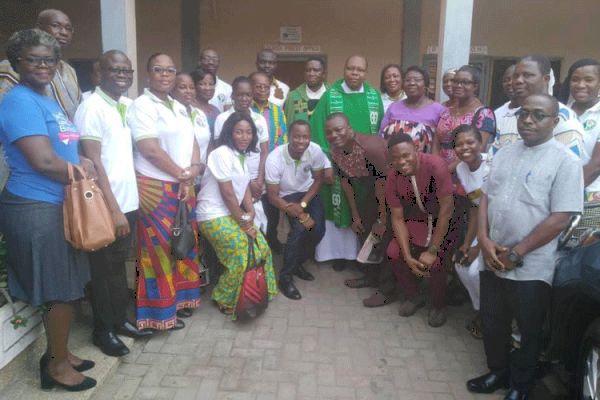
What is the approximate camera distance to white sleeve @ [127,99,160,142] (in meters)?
3.29

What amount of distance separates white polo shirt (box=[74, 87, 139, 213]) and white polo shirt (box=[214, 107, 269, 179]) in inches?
45.2

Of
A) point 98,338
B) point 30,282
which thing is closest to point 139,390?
point 98,338

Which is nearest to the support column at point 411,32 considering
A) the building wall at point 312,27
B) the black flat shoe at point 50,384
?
the building wall at point 312,27

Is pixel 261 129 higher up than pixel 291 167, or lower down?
higher up

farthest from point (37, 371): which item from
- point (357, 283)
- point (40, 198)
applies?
point (357, 283)

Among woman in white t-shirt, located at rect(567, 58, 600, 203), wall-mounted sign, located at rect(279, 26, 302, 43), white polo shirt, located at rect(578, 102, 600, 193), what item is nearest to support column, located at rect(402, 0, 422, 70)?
wall-mounted sign, located at rect(279, 26, 302, 43)

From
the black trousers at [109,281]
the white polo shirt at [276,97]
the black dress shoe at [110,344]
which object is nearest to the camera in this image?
the black trousers at [109,281]

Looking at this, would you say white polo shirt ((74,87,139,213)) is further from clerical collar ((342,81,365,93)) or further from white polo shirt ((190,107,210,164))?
clerical collar ((342,81,365,93))

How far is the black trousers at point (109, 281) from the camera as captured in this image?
3.09m

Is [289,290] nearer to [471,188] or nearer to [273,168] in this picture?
[273,168]

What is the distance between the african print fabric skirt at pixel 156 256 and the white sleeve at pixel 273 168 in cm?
105

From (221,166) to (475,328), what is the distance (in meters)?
2.24

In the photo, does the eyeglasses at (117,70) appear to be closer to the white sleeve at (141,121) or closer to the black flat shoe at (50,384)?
the white sleeve at (141,121)

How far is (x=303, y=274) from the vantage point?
15.5ft
